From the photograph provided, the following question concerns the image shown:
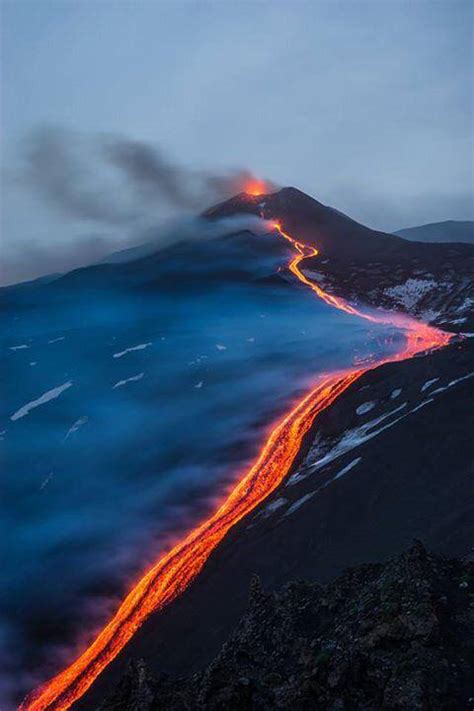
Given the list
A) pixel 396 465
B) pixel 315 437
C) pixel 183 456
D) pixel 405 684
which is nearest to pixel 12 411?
pixel 183 456

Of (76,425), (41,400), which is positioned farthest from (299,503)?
(41,400)

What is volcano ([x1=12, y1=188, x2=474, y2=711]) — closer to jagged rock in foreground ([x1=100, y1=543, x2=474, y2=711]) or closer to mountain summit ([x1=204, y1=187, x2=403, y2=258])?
jagged rock in foreground ([x1=100, y1=543, x2=474, y2=711])

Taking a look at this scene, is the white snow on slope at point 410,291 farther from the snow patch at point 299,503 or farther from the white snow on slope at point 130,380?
the snow patch at point 299,503

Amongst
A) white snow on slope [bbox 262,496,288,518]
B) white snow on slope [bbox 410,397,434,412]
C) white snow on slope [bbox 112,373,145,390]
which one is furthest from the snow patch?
white snow on slope [bbox 112,373,145,390]

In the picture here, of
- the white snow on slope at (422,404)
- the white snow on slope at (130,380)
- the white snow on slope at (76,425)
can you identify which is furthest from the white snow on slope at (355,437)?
the white snow on slope at (130,380)

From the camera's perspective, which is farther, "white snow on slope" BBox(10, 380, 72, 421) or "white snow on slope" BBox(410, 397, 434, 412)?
"white snow on slope" BBox(10, 380, 72, 421)

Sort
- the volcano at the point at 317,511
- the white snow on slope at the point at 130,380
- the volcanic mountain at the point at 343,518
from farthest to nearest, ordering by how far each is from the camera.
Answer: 1. the white snow on slope at the point at 130,380
2. the volcano at the point at 317,511
3. the volcanic mountain at the point at 343,518
